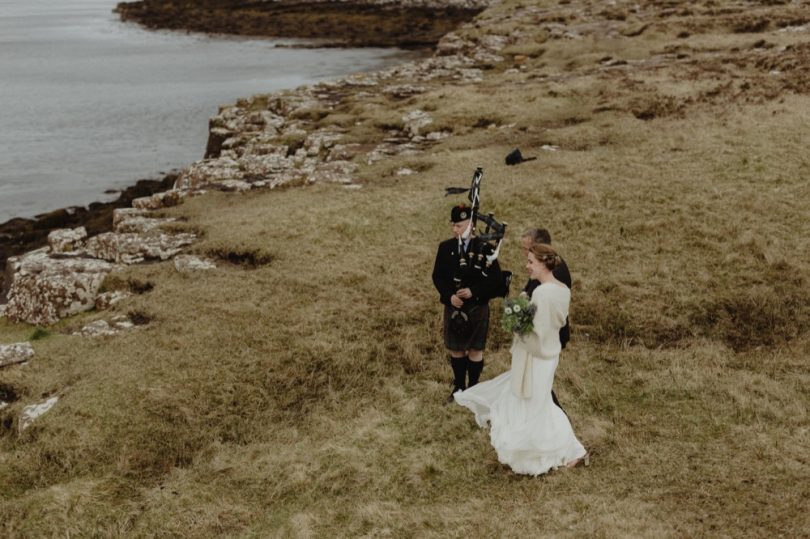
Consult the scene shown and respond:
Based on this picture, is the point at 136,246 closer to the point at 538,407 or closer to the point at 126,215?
the point at 126,215

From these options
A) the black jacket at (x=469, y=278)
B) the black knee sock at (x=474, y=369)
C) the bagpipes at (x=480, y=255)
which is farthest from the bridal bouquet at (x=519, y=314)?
the black knee sock at (x=474, y=369)

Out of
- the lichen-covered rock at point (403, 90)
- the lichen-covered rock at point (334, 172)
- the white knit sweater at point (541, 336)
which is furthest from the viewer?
the lichen-covered rock at point (403, 90)

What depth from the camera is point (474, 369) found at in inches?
492

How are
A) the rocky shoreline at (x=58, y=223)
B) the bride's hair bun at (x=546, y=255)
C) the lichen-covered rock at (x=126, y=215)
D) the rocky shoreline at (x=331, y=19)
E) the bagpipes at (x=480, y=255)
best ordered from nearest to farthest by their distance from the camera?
the bride's hair bun at (x=546, y=255), the bagpipes at (x=480, y=255), the lichen-covered rock at (x=126, y=215), the rocky shoreline at (x=58, y=223), the rocky shoreline at (x=331, y=19)

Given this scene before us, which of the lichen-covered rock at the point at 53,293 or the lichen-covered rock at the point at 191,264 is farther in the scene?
the lichen-covered rock at the point at 191,264

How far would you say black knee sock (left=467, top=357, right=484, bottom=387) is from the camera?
12430 mm

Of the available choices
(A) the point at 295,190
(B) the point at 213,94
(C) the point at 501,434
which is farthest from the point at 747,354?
(B) the point at 213,94

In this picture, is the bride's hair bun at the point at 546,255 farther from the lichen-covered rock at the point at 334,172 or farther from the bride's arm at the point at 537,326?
the lichen-covered rock at the point at 334,172

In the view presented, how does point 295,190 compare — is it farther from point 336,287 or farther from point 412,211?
point 336,287

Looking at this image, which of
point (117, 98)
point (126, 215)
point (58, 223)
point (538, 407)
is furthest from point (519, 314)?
point (117, 98)

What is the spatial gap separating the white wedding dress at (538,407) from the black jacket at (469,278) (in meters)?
1.35

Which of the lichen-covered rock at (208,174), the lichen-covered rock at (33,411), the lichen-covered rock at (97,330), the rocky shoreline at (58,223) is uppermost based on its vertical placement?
the lichen-covered rock at (208,174)

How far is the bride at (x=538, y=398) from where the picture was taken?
9.61 m

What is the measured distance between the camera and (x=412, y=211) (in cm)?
2122
